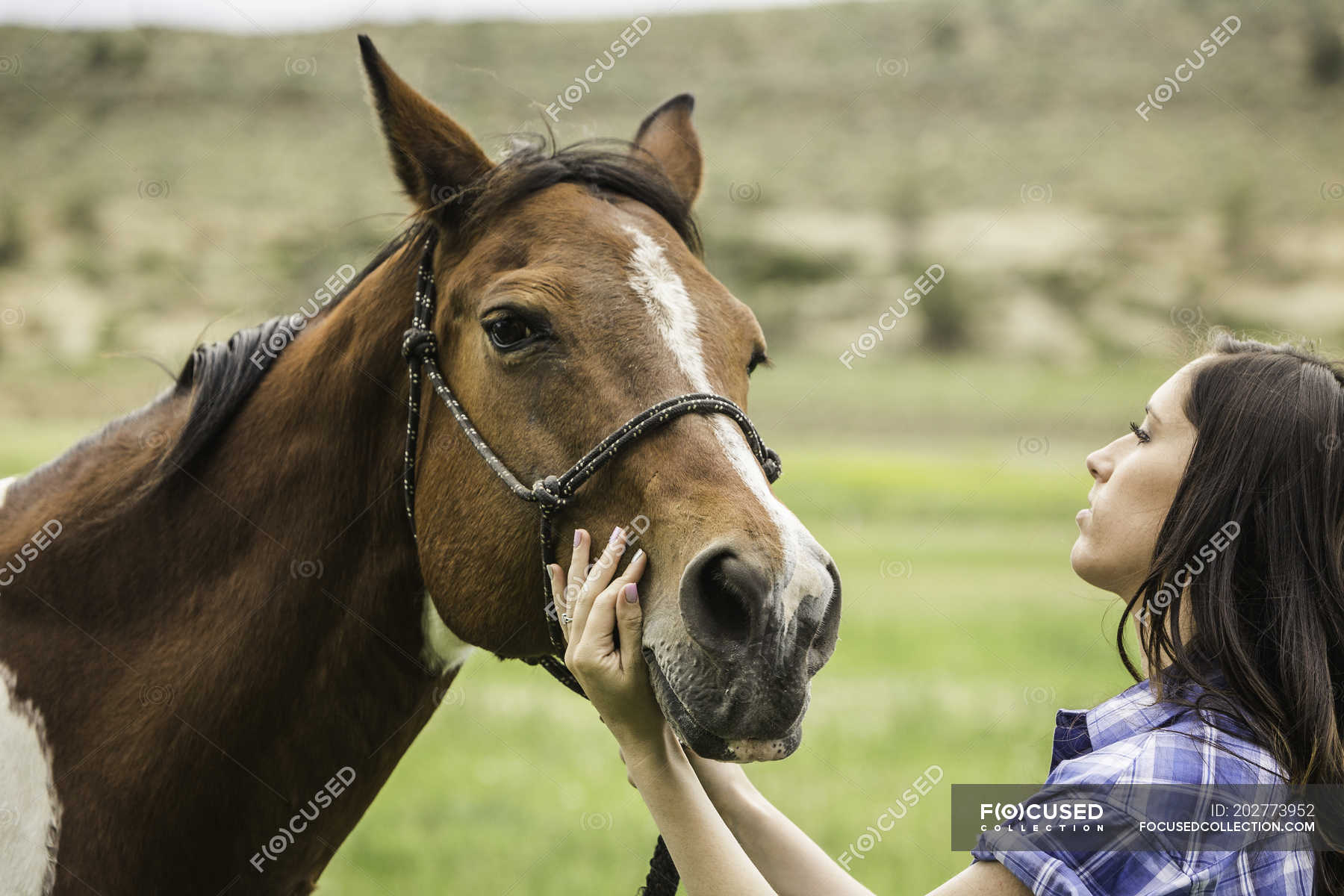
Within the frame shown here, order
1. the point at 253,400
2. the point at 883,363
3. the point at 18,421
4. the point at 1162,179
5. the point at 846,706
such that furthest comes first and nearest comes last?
the point at 1162,179 → the point at 883,363 → the point at 18,421 → the point at 846,706 → the point at 253,400

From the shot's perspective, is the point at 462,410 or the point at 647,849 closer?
the point at 462,410

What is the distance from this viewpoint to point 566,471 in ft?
7.83

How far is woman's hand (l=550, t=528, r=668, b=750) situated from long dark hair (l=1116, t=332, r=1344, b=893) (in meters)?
1.08

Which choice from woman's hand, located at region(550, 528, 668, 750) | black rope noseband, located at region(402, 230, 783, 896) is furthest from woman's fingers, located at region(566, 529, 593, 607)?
black rope noseband, located at region(402, 230, 783, 896)

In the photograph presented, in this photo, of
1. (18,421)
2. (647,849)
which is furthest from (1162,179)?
(647,849)

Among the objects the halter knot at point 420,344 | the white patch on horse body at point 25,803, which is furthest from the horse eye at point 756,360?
the white patch on horse body at point 25,803

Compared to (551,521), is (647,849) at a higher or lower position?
lower

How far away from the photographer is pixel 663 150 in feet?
10.9

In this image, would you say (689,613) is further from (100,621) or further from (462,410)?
(100,621)

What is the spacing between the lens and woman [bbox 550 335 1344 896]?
1973 millimetres

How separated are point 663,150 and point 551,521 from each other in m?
1.49

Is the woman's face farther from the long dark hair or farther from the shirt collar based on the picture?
the shirt collar

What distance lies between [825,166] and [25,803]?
78.0m

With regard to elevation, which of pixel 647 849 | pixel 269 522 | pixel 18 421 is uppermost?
pixel 269 522
